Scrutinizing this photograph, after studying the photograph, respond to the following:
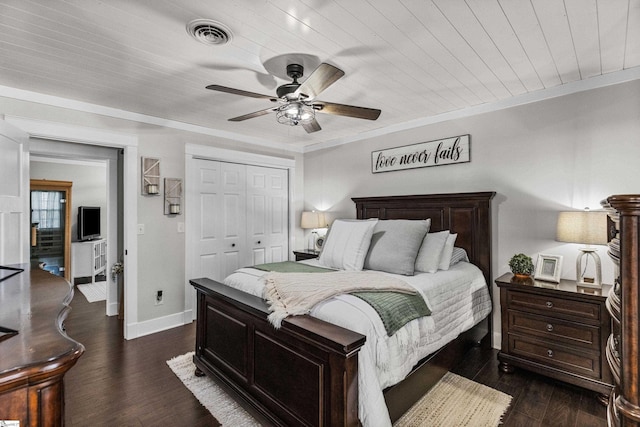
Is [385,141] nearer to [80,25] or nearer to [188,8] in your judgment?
[188,8]

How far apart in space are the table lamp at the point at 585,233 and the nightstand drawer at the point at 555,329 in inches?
14.2

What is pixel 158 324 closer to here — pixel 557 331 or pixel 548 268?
pixel 557 331

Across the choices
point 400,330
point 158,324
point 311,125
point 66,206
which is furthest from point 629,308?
point 66,206

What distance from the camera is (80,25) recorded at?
182cm

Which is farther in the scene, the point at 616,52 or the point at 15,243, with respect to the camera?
the point at 15,243

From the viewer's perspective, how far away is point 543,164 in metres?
2.83

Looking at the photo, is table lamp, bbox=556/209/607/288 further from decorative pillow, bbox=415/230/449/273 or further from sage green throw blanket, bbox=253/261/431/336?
sage green throw blanket, bbox=253/261/431/336

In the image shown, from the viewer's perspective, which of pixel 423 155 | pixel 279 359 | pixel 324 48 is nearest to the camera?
pixel 279 359

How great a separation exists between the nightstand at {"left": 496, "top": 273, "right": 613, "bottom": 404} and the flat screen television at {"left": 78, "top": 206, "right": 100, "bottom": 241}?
7.02 m

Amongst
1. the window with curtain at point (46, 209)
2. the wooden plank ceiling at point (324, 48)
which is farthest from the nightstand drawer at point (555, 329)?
the window with curtain at point (46, 209)

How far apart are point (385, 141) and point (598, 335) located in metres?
2.79

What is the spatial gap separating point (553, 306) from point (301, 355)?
2016 millimetres

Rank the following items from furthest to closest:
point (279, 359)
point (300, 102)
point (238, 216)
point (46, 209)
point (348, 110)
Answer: point (46, 209) < point (238, 216) < point (348, 110) < point (300, 102) < point (279, 359)

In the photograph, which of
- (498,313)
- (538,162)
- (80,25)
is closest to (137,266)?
(80,25)
